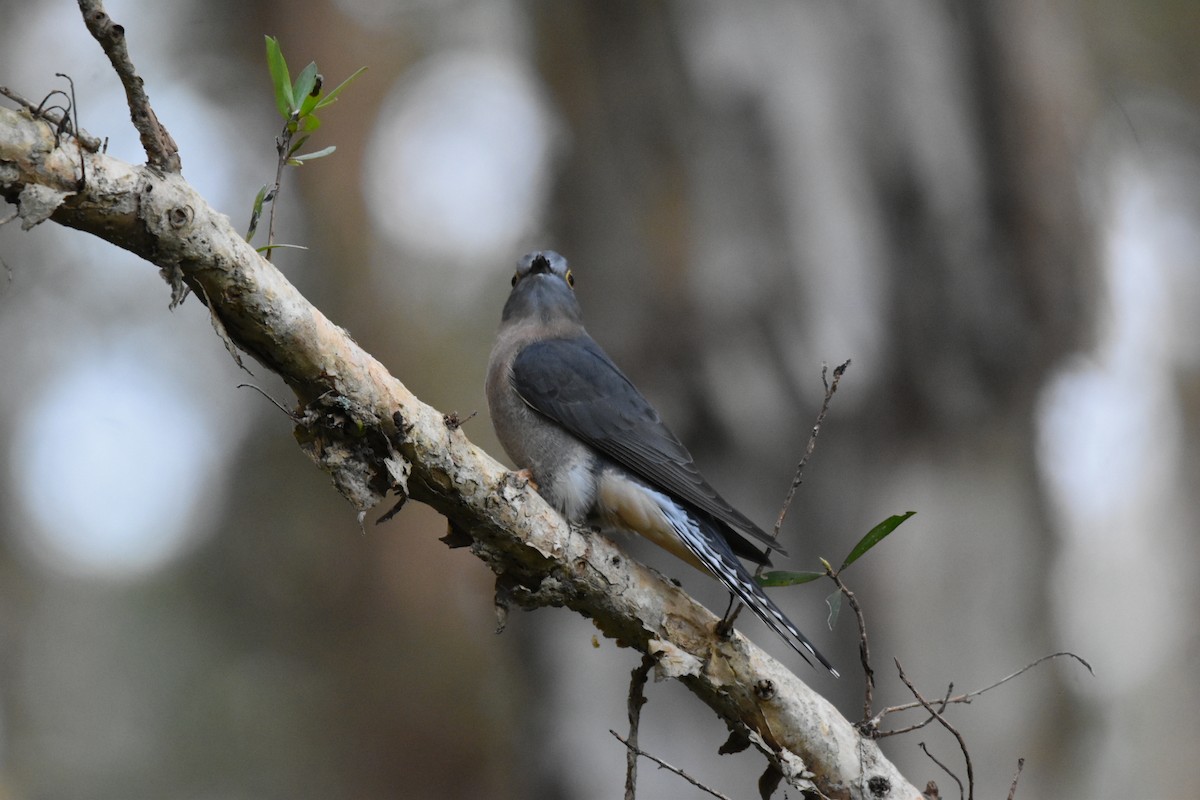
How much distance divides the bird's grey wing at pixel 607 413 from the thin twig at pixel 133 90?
1.90 m

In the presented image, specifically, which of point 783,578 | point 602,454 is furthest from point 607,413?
point 783,578

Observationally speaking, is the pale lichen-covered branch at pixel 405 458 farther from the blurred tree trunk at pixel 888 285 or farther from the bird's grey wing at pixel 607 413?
the blurred tree trunk at pixel 888 285

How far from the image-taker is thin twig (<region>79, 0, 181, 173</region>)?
68.0 inches

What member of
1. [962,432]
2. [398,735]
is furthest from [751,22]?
[398,735]

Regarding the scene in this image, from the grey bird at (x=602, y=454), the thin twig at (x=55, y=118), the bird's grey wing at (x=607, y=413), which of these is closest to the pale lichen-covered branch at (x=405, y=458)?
the thin twig at (x=55, y=118)

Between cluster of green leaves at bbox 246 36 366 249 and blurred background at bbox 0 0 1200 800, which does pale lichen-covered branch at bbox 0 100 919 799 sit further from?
blurred background at bbox 0 0 1200 800

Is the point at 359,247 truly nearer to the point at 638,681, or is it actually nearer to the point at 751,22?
the point at 751,22

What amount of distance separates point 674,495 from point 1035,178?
3.73m

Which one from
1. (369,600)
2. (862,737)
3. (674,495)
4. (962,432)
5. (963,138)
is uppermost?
(963,138)

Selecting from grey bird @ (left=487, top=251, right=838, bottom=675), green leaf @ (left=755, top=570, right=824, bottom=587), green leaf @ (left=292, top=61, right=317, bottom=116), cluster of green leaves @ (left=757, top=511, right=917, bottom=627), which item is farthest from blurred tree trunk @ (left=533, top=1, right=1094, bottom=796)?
green leaf @ (left=292, top=61, right=317, bottom=116)

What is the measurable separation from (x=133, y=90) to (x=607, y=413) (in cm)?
214

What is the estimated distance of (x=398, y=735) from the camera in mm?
8930

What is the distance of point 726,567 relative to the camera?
3.05 meters

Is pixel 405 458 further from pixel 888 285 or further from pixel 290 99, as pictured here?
pixel 888 285
